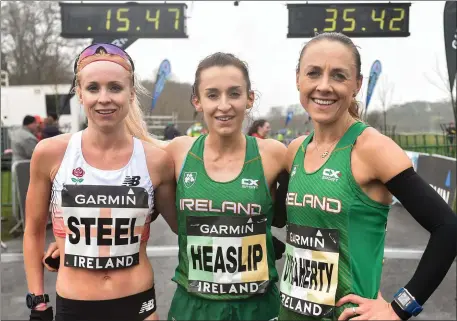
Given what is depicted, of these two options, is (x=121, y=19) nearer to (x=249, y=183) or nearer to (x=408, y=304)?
(x=249, y=183)

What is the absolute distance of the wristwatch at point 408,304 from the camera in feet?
5.27

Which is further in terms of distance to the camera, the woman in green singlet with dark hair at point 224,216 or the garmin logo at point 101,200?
the woman in green singlet with dark hair at point 224,216

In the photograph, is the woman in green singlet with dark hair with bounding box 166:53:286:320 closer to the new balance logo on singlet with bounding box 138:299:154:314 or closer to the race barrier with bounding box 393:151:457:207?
the new balance logo on singlet with bounding box 138:299:154:314

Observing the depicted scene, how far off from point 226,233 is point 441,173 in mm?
6673

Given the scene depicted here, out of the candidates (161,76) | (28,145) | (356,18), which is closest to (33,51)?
(161,76)

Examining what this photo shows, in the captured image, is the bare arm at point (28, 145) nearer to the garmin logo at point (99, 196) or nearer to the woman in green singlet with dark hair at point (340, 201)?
the garmin logo at point (99, 196)

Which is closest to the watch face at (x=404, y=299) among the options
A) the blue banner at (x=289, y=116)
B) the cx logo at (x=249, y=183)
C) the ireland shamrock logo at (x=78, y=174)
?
the cx logo at (x=249, y=183)

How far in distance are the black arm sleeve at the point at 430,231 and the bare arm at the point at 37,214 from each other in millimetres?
1658

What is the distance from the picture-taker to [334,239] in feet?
5.94

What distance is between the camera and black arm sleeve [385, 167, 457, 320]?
1.58 meters

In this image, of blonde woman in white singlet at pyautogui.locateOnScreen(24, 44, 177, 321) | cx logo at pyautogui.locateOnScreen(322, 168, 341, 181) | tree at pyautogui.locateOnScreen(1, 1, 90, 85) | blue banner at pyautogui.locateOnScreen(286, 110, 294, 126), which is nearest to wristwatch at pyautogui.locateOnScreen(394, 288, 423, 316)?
cx logo at pyautogui.locateOnScreen(322, 168, 341, 181)

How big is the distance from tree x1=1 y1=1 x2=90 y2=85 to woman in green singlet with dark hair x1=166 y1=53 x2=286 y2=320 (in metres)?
15.3

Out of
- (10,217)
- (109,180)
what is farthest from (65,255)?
(10,217)

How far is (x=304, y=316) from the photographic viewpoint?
1894mm
